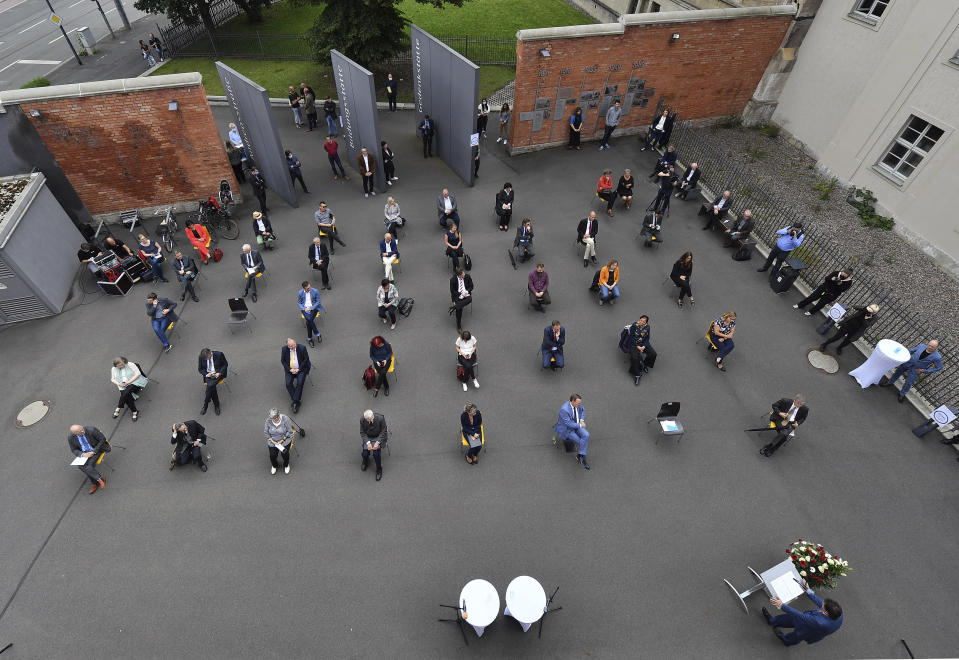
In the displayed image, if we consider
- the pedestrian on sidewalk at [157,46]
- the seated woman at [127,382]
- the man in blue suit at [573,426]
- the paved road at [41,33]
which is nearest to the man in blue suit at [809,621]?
the man in blue suit at [573,426]

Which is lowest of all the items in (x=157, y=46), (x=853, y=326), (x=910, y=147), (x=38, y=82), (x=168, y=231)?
(x=38, y=82)

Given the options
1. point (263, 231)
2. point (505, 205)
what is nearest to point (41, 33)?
point (263, 231)

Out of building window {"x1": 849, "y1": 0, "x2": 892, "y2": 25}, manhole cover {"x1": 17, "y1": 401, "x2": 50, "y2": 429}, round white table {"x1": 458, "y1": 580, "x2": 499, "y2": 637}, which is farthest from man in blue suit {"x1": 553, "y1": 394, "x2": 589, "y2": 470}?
building window {"x1": 849, "y1": 0, "x2": 892, "y2": 25}

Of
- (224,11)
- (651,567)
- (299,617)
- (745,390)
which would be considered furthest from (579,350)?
(224,11)

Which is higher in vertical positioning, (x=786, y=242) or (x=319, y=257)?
(x=786, y=242)

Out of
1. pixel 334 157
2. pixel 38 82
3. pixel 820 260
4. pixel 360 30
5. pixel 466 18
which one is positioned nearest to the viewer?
pixel 820 260

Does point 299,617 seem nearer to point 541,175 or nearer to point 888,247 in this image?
point 541,175

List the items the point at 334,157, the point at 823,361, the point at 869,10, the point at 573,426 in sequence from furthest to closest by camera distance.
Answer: the point at 334,157, the point at 869,10, the point at 823,361, the point at 573,426

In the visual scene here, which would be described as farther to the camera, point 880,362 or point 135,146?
point 135,146

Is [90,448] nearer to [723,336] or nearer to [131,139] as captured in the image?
[131,139]
